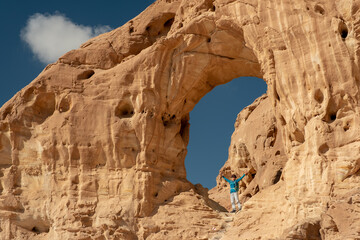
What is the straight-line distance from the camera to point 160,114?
1909cm

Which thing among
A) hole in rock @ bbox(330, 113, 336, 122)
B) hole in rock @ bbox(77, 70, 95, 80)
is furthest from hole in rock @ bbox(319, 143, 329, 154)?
hole in rock @ bbox(77, 70, 95, 80)

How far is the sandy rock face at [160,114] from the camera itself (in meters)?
15.3

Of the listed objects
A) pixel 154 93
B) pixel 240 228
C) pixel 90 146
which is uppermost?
pixel 154 93

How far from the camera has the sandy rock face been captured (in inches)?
603

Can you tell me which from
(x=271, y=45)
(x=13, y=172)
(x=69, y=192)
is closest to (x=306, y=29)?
(x=271, y=45)

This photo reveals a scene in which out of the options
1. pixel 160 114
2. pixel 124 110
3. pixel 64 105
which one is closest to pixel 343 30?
pixel 160 114

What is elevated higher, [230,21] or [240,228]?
[230,21]

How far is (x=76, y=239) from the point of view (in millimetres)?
A: 17766

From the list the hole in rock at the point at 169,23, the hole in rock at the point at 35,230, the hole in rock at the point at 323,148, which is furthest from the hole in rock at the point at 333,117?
the hole in rock at the point at 35,230

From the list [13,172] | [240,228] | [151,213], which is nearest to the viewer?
[240,228]

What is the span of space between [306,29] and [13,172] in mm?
9852

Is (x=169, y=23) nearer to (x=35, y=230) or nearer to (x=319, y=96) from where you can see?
(x=319, y=96)

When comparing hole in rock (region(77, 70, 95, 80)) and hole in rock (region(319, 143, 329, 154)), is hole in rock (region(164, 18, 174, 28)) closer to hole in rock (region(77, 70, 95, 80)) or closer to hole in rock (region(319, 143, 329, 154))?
hole in rock (region(77, 70, 95, 80))

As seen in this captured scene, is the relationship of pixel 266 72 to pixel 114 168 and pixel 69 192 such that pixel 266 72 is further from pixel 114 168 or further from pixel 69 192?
pixel 69 192
